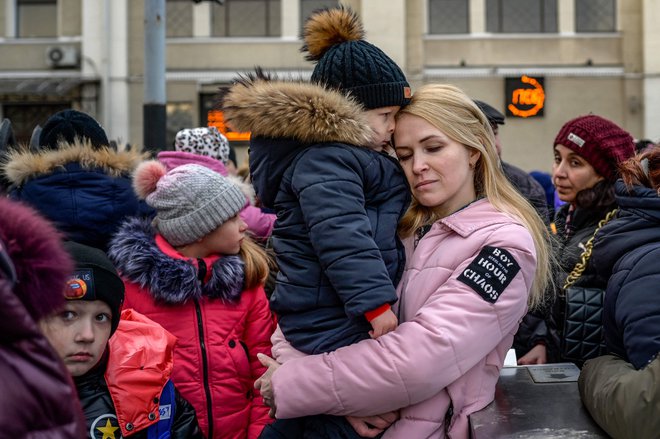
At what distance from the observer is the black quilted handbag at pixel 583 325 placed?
2.94 meters

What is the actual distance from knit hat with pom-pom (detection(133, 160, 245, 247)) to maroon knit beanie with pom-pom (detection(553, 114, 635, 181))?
1.93 metres

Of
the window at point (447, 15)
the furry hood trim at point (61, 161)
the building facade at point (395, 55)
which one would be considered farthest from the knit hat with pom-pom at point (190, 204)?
the window at point (447, 15)

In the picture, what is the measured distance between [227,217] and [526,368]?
1.36m

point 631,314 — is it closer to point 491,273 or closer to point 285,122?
point 491,273

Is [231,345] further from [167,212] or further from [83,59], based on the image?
[83,59]

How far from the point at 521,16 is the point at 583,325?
56.2 ft

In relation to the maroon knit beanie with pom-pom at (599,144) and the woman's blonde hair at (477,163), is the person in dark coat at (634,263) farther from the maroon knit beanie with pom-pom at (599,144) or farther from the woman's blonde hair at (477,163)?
the maroon knit beanie with pom-pom at (599,144)

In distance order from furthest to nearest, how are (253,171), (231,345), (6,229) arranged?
1. (231,345)
2. (253,171)
3. (6,229)

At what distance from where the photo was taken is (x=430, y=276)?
2230 millimetres

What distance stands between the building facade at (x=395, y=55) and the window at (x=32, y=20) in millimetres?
34

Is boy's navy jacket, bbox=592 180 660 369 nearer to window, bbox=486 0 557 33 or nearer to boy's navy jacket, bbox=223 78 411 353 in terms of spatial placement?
boy's navy jacket, bbox=223 78 411 353

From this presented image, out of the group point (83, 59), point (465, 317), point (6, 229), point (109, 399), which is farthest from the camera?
point (83, 59)

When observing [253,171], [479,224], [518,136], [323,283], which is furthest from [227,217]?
[518,136]

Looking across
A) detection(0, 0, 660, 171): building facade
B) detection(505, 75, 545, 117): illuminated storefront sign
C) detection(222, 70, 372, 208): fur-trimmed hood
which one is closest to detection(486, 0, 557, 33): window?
detection(0, 0, 660, 171): building facade
